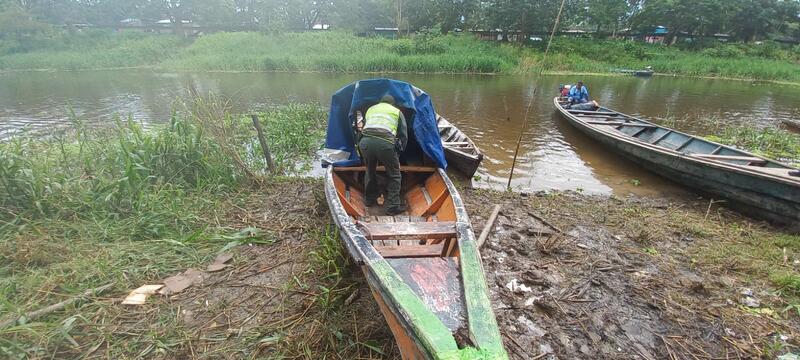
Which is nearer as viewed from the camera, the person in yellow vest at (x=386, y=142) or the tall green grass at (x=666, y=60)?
the person in yellow vest at (x=386, y=142)

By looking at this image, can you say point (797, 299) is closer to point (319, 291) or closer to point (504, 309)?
point (504, 309)

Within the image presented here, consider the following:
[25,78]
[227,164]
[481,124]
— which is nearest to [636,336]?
[227,164]

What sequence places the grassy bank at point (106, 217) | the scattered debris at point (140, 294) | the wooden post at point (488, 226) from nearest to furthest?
the grassy bank at point (106, 217)
the scattered debris at point (140, 294)
the wooden post at point (488, 226)

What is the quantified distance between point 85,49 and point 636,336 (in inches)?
1739

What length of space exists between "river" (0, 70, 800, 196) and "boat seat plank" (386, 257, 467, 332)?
4251 mm

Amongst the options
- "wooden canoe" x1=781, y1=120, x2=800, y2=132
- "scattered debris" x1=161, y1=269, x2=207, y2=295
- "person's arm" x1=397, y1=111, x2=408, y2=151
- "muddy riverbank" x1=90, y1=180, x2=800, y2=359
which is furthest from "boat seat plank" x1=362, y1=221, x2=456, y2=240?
"wooden canoe" x1=781, y1=120, x2=800, y2=132

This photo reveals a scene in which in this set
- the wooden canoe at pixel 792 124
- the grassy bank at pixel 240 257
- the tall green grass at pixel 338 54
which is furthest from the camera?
the tall green grass at pixel 338 54

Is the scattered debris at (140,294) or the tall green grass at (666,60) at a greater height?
the tall green grass at (666,60)

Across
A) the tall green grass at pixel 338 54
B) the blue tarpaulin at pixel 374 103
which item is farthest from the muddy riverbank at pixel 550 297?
the tall green grass at pixel 338 54

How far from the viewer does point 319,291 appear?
339 cm

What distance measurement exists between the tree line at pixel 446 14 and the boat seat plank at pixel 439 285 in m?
32.5

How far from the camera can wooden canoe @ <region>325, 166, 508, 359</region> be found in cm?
201

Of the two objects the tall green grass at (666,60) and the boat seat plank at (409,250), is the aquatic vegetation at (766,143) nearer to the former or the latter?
the boat seat plank at (409,250)

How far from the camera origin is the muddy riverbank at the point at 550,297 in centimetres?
284
